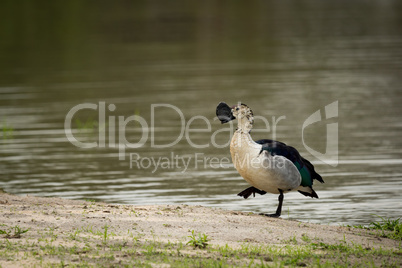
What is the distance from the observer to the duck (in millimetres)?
8594

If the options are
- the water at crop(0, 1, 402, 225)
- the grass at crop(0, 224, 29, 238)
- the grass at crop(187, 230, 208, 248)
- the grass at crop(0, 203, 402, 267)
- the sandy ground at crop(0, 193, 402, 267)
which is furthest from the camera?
the water at crop(0, 1, 402, 225)

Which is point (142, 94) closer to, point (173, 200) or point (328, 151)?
point (328, 151)

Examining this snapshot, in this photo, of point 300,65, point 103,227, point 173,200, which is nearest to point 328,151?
point 173,200

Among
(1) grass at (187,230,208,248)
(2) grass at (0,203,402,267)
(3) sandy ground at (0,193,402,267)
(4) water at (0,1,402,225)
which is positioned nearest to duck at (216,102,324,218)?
(3) sandy ground at (0,193,402,267)

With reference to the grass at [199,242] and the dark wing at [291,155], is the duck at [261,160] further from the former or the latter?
the grass at [199,242]

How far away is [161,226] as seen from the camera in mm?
7812

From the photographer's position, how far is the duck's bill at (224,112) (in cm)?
877

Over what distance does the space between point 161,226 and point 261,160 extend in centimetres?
149

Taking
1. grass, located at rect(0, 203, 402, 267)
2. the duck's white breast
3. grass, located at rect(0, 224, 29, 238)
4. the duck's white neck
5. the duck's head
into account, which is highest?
the duck's head

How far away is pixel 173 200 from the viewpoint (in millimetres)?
11305

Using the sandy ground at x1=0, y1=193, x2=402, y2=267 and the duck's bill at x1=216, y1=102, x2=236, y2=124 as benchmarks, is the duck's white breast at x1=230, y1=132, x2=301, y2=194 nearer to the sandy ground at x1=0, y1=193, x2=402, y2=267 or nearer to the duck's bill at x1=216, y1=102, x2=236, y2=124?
the duck's bill at x1=216, y1=102, x2=236, y2=124

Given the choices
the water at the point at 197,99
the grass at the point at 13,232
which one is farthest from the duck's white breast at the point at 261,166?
the grass at the point at 13,232

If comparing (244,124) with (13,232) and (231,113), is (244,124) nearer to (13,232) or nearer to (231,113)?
(231,113)

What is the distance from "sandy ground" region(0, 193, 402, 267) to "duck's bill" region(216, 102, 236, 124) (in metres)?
1.11
